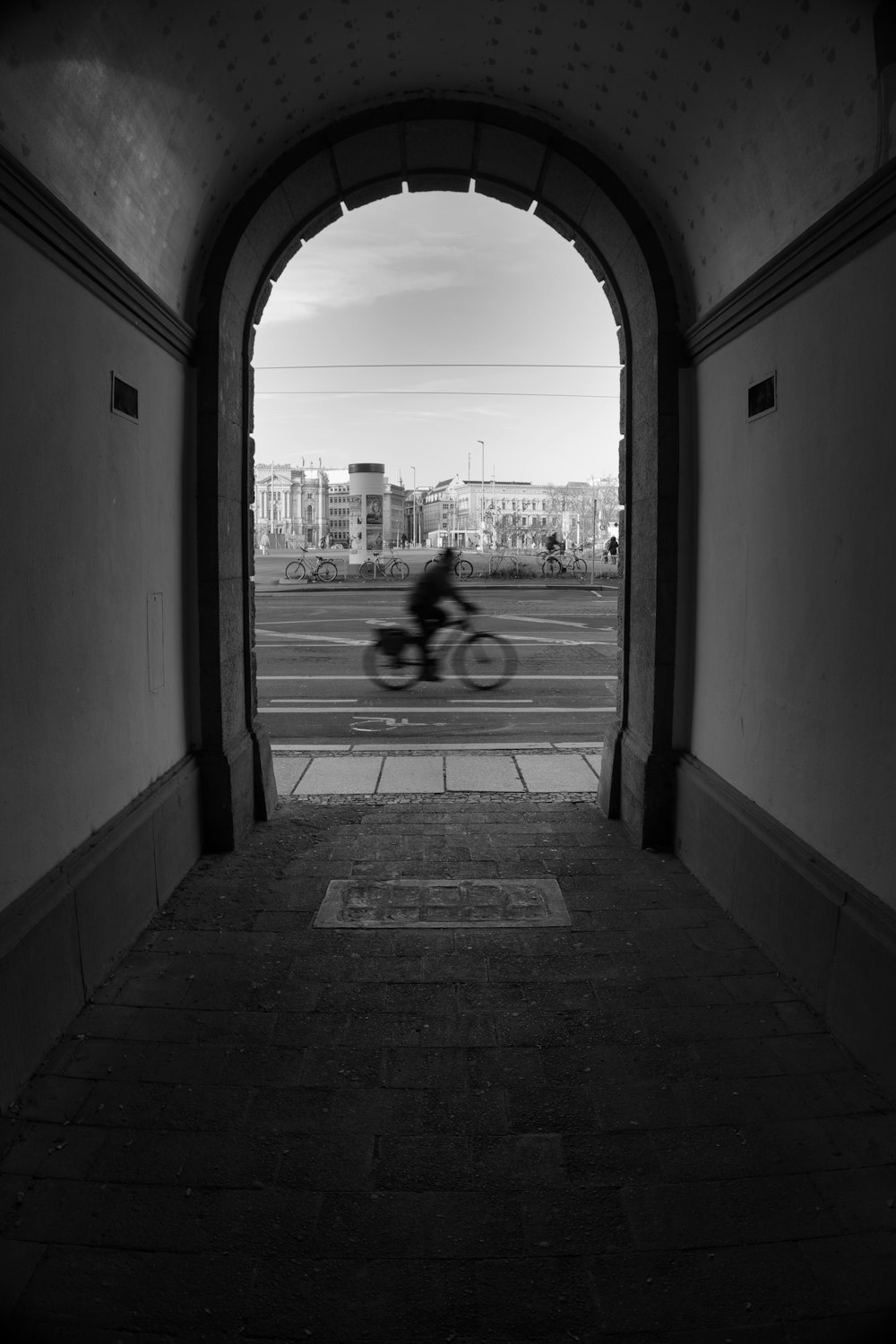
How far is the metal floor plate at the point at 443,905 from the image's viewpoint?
473 cm

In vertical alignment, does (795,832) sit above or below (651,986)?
above

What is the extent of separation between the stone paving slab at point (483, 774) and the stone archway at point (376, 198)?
1079 millimetres

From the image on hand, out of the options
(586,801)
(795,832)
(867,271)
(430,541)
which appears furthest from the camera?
(430,541)

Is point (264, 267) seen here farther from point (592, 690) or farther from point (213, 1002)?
point (592, 690)

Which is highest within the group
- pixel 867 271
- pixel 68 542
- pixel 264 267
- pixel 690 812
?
pixel 264 267

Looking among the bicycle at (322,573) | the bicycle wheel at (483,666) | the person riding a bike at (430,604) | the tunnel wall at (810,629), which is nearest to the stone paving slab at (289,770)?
the tunnel wall at (810,629)

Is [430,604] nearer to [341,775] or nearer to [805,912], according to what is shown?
[341,775]

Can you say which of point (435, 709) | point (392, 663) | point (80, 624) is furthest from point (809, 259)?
point (392, 663)

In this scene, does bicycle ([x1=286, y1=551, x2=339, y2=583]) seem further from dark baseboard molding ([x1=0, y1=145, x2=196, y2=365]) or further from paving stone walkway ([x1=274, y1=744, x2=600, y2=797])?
dark baseboard molding ([x1=0, y1=145, x2=196, y2=365])

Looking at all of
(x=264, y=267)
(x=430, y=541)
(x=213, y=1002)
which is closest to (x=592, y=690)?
(x=264, y=267)

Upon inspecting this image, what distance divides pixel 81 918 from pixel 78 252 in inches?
100

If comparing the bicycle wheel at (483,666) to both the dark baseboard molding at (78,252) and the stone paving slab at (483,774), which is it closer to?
the stone paving slab at (483,774)

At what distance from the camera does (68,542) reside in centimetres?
391

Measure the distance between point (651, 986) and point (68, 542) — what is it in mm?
2925
